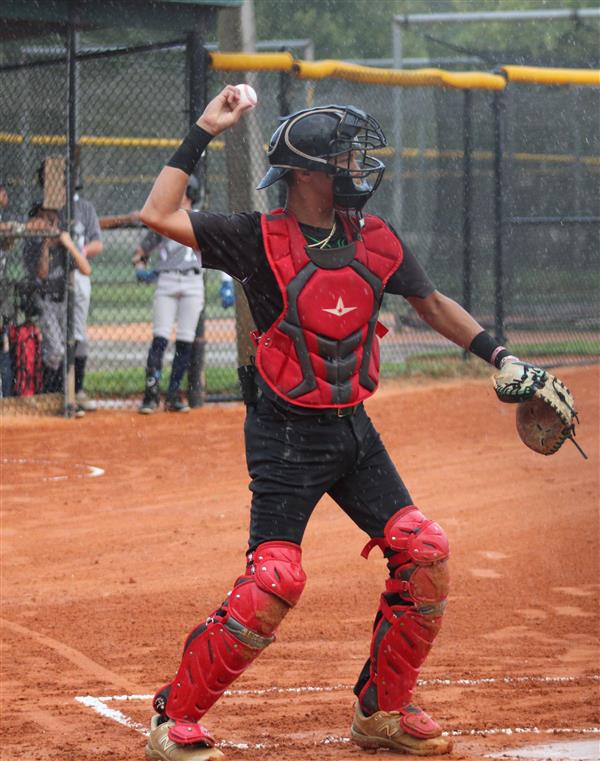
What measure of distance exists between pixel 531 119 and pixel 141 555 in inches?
418

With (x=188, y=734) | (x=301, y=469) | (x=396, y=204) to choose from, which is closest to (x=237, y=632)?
(x=188, y=734)

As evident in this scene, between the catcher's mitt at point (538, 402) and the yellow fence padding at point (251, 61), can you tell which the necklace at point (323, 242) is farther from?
the yellow fence padding at point (251, 61)

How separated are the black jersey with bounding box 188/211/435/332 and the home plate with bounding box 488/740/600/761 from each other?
161cm

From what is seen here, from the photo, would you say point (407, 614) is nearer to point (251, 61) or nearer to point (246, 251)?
point (246, 251)

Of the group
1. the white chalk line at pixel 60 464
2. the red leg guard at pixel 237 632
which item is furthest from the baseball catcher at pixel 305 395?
the white chalk line at pixel 60 464

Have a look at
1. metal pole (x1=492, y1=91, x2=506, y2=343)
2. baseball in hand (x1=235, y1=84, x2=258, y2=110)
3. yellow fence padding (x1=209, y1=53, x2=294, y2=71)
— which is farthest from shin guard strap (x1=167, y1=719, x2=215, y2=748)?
metal pole (x1=492, y1=91, x2=506, y2=343)

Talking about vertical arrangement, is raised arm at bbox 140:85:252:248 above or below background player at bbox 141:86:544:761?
above

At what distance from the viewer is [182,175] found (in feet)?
14.3

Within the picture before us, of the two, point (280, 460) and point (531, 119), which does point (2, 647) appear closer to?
point (280, 460)

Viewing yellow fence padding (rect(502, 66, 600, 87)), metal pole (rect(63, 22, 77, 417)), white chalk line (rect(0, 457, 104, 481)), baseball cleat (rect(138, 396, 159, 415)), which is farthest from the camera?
yellow fence padding (rect(502, 66, 600, 87))

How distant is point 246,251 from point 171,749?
5.22 ft

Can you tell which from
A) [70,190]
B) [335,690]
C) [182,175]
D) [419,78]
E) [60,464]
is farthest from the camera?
[419,78]

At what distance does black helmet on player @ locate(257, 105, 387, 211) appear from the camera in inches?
172

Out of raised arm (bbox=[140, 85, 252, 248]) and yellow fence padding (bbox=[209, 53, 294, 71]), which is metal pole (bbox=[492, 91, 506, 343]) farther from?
raised arm (bbox=[140, 85, 252, 248])
